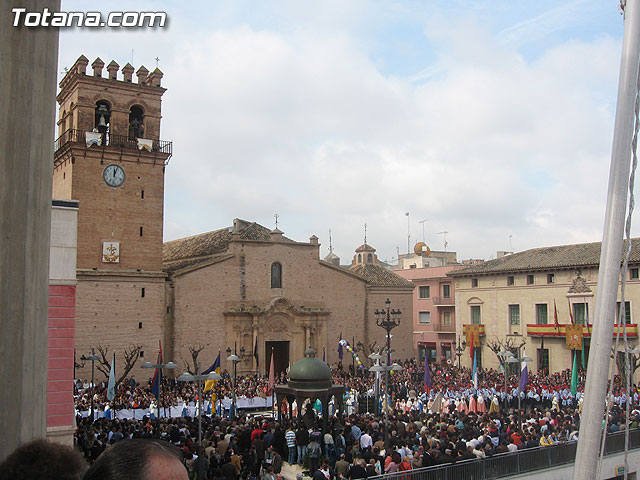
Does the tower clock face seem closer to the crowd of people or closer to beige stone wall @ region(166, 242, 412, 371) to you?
beige stone wall @ region(166, 242, 412, 371)

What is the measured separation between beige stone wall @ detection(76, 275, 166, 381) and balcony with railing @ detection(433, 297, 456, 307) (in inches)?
1029

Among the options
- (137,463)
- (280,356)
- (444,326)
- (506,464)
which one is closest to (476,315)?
(444,326)

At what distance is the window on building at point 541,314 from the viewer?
43531mm

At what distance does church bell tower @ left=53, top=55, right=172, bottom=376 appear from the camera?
35000 millimetres

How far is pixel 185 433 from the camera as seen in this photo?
18266 millimetres

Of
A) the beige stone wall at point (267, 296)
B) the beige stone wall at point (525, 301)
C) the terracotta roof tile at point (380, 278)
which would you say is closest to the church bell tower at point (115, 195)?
the beige stone wall at point (267, 296)

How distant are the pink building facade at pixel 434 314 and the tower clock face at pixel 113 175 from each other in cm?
2815

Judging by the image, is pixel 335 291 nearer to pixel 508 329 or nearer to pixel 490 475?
pixel 508 329

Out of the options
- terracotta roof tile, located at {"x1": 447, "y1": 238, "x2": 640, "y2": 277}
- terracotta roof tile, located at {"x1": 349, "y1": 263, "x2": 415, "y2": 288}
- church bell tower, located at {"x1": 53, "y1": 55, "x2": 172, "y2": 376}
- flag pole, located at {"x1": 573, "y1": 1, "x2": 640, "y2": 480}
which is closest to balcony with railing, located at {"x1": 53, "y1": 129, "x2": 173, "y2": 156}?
church bell tower, located at {"x1": 53, "y1": 55, "x2": 172, "y2": 376}

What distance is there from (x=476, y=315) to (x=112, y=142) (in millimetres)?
29941

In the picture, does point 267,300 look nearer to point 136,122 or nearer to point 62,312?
point 136,122

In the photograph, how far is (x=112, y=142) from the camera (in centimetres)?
3672

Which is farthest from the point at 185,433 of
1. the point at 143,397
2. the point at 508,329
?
the point at 508,329

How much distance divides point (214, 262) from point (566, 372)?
2363 cm
